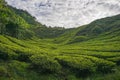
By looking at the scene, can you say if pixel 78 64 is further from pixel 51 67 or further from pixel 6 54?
pixel 6 54

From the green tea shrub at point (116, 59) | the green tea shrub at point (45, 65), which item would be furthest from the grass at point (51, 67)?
the green tea shrub at point (116, 59)

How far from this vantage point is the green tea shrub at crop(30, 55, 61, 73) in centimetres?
8981

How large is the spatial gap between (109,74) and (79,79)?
10994 millimetres

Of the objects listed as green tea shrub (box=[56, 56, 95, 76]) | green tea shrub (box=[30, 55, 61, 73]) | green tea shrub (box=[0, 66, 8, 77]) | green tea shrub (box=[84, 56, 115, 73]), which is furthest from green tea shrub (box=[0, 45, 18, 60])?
green tea shrub (box=[84, 56, 115, 73])

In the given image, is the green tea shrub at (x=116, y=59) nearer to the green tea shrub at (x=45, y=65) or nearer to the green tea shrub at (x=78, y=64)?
the green tea shrub at (x=78, y=64)

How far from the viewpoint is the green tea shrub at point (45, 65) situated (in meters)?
89.8

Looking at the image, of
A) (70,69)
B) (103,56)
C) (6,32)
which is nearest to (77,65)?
(70,69)

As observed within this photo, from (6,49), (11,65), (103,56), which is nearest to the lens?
(11,65)

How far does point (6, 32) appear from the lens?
154250 mm

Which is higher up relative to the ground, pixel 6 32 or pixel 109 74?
pixel 6 32

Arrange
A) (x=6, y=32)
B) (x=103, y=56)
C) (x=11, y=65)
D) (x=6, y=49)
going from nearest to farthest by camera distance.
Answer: (x=11, y=65), (x=6, y=49), (x=103, y=56), (x=6, y=32)

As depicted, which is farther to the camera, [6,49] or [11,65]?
[6,49]

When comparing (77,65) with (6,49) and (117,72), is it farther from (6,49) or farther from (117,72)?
(6,49)

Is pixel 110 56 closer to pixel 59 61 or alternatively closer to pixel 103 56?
pixel 103 56
